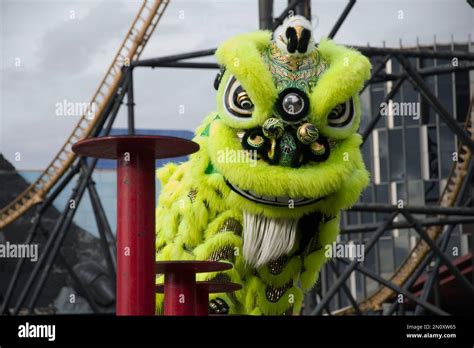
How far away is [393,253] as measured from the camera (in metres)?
20.5

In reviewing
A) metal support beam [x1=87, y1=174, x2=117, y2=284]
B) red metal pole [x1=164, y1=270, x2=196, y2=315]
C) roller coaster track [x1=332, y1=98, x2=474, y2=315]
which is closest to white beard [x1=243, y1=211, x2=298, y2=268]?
red metal pole [x1=164, y1=270, x2=196, y2=315]

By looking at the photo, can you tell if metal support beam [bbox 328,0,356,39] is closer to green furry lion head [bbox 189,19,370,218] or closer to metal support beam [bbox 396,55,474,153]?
metal support beam [bbox 396,55,474,153]

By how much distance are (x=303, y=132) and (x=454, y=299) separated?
34.7ft

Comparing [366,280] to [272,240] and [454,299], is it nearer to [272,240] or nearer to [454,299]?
[454,299]

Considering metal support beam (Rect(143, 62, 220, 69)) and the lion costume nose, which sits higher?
metal support beam (Rect(143, 62, 220, 69))

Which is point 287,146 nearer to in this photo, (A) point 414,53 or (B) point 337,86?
(B) point 337,86

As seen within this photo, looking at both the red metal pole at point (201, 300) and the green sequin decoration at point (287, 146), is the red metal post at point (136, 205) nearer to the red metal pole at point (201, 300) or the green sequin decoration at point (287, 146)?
the red metal pole at point (201, 300)

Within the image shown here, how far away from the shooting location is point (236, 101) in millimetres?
7562

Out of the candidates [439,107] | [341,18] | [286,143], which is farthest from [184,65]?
[286,143]

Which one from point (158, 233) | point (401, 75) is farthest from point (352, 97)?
point (401, 75)

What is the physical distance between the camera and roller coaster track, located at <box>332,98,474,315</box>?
1454cm

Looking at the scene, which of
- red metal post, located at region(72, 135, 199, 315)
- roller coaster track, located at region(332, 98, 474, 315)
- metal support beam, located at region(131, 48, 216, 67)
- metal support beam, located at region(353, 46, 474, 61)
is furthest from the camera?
roller coaster track, located at region(332, 98, 474, 315)

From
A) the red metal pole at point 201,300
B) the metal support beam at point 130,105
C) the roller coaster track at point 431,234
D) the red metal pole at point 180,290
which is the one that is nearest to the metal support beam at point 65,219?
the metal support beam at point 130,105

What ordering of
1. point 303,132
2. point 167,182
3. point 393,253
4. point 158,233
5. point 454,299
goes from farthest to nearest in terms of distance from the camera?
point 393,253
point 454,299
point 167,182
point 158,233
point 303,132
